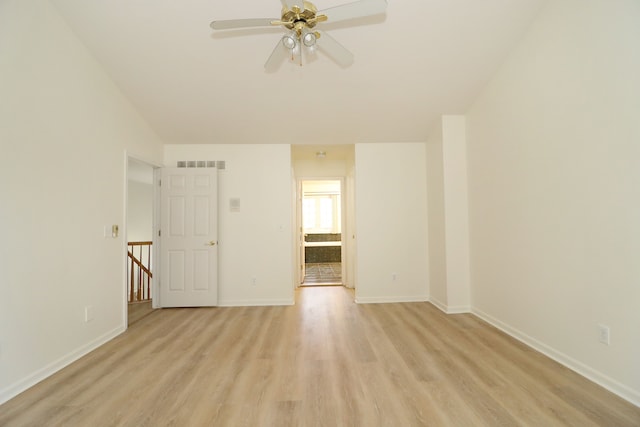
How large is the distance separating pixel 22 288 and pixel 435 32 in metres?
4.12

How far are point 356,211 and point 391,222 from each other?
0.57 metres

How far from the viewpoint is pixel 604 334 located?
2.03m

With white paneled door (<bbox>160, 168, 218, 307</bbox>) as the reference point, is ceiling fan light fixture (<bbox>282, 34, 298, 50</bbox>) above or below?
above

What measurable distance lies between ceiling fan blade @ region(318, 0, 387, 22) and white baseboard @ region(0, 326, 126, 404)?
3.35 m

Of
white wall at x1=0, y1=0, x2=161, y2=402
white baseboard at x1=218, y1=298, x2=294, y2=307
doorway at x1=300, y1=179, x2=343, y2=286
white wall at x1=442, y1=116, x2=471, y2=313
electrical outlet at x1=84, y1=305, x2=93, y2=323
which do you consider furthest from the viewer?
doorway at x1=300, y1=179, x2=343, y2=286

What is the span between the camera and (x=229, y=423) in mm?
1682

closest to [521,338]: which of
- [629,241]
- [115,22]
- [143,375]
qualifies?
[629,241]

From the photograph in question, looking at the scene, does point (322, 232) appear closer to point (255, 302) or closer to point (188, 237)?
point (255, 302)

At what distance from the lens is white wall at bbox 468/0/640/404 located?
1.89 m

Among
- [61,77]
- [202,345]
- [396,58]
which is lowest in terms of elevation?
[202,345]

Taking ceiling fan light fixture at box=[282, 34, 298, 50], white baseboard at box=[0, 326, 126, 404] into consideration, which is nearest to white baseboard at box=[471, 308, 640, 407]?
ceiling fan light fixture at box=[282, 34, 298, 50]

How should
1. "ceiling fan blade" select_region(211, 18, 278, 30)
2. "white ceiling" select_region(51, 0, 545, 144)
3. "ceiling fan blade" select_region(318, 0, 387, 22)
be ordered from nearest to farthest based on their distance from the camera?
"ceiling fan blade" select_region(318, 0, 387, 22) → "ceiling fan blade" select_region(211, 18, 278, 30) → "white ceiling" select_region(51, 0, 545, 144)

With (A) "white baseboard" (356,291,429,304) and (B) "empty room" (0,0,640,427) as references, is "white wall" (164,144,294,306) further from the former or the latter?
(A) "white baseboard" (356,291,429,304)

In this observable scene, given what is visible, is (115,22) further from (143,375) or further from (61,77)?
(143,375)
